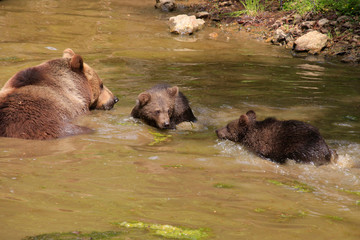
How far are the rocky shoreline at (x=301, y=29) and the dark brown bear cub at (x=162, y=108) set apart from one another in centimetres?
685

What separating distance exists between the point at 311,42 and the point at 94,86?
28.6 feet

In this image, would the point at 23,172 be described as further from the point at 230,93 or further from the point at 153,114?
the point at 230,93

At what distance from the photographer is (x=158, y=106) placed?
26.7 ft

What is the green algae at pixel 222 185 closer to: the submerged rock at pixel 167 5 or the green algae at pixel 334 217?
the green algae at pixel 334 217

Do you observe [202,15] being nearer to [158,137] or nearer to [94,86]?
[94,86]

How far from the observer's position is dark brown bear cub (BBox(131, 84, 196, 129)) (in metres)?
8.09

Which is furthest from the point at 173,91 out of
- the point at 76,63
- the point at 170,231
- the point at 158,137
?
the point at 170,231

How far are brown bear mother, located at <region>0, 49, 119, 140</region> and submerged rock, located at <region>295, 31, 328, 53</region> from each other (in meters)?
7.97

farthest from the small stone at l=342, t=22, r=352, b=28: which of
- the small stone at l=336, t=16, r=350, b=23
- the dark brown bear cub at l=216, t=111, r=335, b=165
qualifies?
the dark brown bear cub at l=216, t=111, r=335, b=165

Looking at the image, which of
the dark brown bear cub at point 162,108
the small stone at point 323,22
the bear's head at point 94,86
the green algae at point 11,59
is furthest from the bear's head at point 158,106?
the small stone at point 323,22

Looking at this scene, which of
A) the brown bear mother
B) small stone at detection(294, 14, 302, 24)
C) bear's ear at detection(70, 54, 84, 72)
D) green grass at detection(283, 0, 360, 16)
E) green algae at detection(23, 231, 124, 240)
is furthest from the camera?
small stone at detection(294, 14, 302, 24)

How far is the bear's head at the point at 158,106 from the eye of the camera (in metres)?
7.98

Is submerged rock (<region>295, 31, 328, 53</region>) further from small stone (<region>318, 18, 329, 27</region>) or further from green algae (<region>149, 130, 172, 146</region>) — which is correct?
green algae (<region>149, 130, 172, 146</region>)

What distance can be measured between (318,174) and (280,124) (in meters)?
1.28
